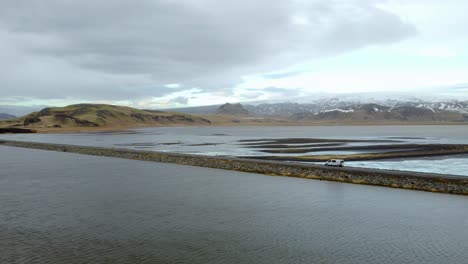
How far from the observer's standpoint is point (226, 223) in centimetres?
2328

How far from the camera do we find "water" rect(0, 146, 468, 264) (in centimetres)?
1770

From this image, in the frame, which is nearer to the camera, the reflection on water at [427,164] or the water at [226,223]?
the water at [226,223]

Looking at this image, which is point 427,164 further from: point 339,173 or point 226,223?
point 226,223

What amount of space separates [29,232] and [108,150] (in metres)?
55.5

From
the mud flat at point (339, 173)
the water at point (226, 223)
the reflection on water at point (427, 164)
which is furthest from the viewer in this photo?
the reflection on water at point (427, 164)

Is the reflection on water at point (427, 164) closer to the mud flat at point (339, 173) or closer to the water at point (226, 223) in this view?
the mud flat at point (339, 173)

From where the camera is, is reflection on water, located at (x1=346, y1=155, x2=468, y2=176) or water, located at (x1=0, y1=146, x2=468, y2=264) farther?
reflection on water, located at (x1=346, y1=155, x2=468, y2=176)

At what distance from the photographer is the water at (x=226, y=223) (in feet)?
58.1

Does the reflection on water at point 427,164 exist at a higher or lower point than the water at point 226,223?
higher

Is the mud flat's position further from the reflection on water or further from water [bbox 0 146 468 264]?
the reflection on water

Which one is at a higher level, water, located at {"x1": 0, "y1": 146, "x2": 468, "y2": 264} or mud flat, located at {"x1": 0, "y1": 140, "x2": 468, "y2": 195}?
mud flat, located at {"x1": 0, "y1": 140, "x2": 468, "y2": 195}

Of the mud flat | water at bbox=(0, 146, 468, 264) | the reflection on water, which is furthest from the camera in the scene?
the reflection on water

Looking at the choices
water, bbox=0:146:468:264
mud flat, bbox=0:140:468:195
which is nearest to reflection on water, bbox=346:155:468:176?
mud flat, bbox=0:140:468:195

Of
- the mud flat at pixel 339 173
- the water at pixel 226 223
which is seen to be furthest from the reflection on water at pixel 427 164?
the water at pixel 226 223
